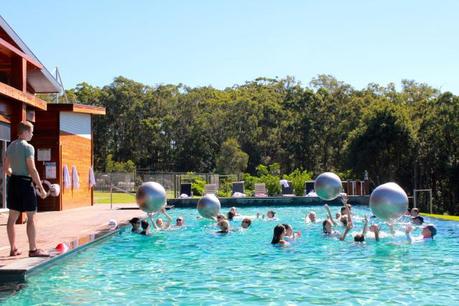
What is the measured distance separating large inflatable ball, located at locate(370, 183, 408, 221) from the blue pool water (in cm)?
83

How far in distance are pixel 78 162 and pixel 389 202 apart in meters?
16.7

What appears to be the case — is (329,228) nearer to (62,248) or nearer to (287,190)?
(62,248)

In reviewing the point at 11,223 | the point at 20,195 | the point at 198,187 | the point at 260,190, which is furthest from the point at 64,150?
the point at 20,195

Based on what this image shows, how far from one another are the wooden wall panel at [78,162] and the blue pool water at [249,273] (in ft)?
31.6

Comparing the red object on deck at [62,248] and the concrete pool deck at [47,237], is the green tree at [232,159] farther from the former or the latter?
the red object on deck at [62,248]

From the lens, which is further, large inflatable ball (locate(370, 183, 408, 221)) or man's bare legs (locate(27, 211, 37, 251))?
large inflatable ball (locate(370, 183, 408, 221))

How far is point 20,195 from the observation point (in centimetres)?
810

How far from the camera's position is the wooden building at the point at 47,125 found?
15.6m

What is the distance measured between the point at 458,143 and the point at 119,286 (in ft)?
123

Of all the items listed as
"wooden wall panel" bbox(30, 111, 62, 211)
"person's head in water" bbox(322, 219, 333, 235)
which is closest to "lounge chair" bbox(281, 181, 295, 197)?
"wooden wall panel" bbox(30, 111, 62, 211)

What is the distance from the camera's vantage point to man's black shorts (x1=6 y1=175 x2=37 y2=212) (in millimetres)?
8078

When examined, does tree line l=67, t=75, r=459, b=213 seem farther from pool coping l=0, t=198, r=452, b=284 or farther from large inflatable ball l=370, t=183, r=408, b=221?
pool coping l=0, t=198, r=452, b=284

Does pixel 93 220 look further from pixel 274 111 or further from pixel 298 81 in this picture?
pixel 298 81

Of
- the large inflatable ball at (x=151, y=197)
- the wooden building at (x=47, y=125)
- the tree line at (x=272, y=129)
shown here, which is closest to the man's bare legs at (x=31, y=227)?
the large inflatable ball at (x=151, y=197)
